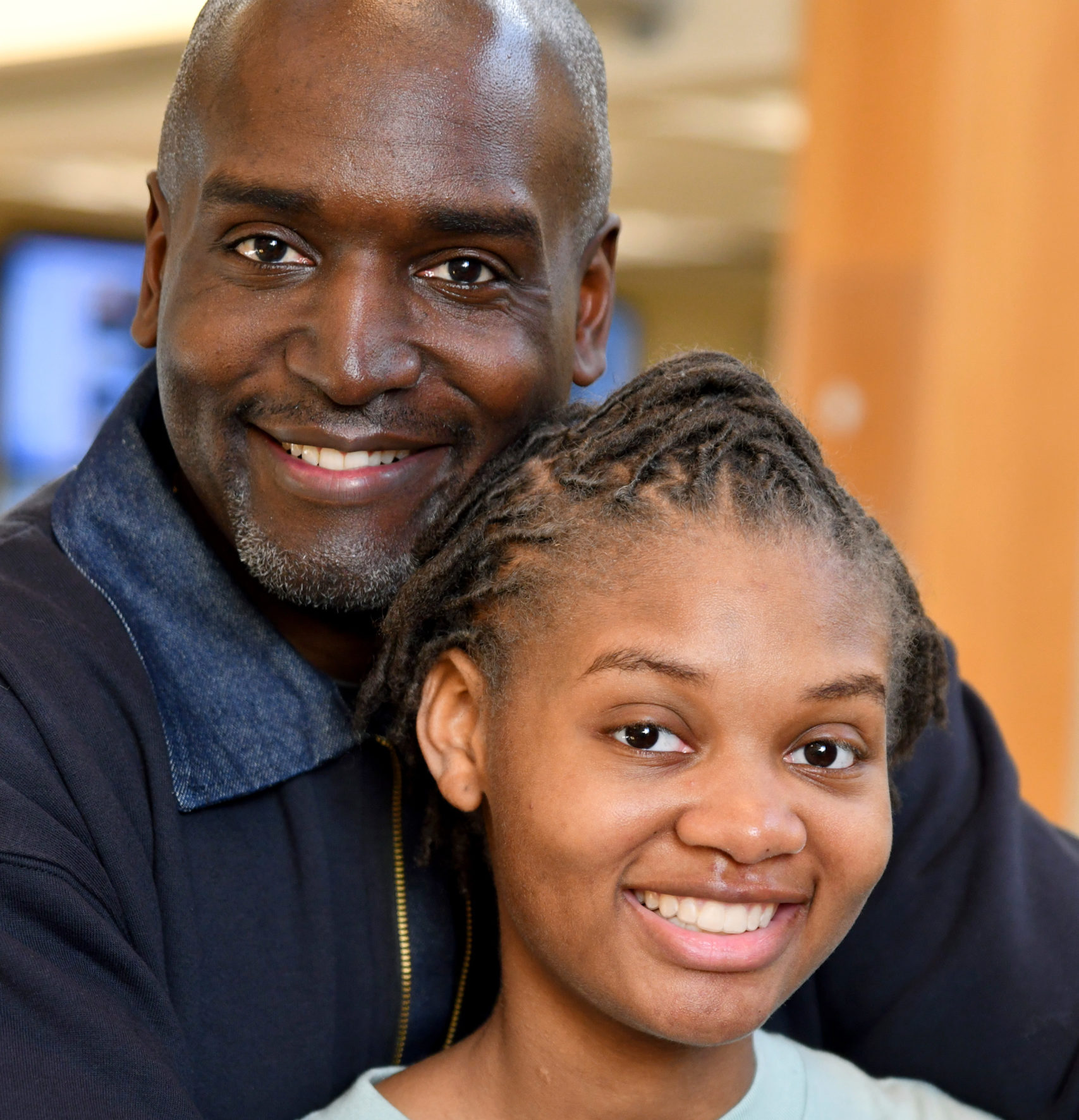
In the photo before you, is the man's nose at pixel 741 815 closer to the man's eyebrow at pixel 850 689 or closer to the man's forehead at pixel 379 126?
the man's eyebrow at pixel 850 689

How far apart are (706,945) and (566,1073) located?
0.62ft

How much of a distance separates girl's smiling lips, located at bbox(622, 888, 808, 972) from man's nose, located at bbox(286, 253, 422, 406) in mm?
475

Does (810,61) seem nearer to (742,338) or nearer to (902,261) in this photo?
(902,261)

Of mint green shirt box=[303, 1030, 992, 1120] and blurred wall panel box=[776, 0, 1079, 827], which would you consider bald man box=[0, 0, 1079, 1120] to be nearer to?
mint green shirt box=[303, 1030, 992, 1120]

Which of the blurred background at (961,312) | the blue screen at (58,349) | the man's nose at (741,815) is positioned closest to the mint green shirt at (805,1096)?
the man's nose at (741,815)

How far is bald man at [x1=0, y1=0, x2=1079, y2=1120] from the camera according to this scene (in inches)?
52.1

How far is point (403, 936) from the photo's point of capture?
141cm

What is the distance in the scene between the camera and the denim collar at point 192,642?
4.47 feet

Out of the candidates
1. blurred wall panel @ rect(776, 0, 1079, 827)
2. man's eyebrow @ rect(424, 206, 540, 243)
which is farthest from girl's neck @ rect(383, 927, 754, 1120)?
blurred wall panel @ rect(776, 0, 1079, 827)

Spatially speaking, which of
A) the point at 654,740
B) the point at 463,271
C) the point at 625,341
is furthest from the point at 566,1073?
the point at 625,341

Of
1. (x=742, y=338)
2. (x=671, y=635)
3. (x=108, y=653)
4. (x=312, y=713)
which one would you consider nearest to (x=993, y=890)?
(x=671, y=635)

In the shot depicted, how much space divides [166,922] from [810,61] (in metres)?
2.21

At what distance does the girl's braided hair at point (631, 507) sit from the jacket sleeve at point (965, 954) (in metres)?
0.18

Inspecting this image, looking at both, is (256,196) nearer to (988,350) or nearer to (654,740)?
(654,740)
